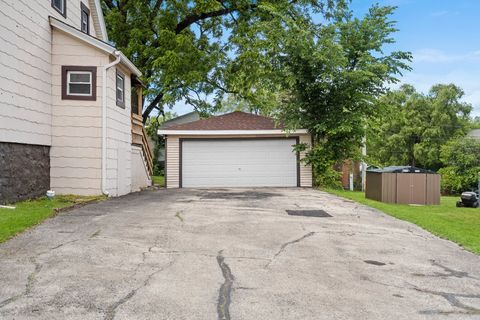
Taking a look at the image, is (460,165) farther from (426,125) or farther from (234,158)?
(234,158)

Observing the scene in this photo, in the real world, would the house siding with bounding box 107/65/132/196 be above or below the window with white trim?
below

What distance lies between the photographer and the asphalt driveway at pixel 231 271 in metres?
4.02

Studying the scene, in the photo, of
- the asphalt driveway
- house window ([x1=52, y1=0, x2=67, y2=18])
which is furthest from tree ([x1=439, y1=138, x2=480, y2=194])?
house window ([x1=52, y1=0, x2=67, y2=18])

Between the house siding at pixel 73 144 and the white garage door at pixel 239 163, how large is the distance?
773 cm

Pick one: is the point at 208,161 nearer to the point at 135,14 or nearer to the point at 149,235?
the point at 135,14

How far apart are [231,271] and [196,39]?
19900 mm

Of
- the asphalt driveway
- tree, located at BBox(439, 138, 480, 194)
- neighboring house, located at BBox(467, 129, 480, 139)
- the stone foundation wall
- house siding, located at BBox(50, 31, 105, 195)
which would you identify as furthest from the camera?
neighboring house, located at BBox(467, 129, 480, 139)

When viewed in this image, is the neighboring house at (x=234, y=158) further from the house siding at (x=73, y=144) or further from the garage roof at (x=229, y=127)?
the house siding at (x=73, y=144)

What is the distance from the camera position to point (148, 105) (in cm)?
2459

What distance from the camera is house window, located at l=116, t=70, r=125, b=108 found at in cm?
1442

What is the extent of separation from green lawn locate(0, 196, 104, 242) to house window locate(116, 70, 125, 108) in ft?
12.3

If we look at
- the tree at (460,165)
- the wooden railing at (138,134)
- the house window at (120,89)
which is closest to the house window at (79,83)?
the house window at (120,89)

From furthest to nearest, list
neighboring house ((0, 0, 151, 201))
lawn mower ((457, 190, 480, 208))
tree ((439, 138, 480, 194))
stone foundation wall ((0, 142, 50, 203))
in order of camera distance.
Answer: tree ((439, 138, 480, 194))
lawn mower ((457, 190, 480, 208))
neighboring house ((0, 0, 151, 201))
stone foundation wall ((0, 142, 50, 203))

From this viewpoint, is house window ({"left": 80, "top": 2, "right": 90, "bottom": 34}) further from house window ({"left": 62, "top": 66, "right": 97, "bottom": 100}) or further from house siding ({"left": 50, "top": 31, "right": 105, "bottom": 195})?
house window ({"left": 62, "top": 66, "right": 97, "bottom": 100})
